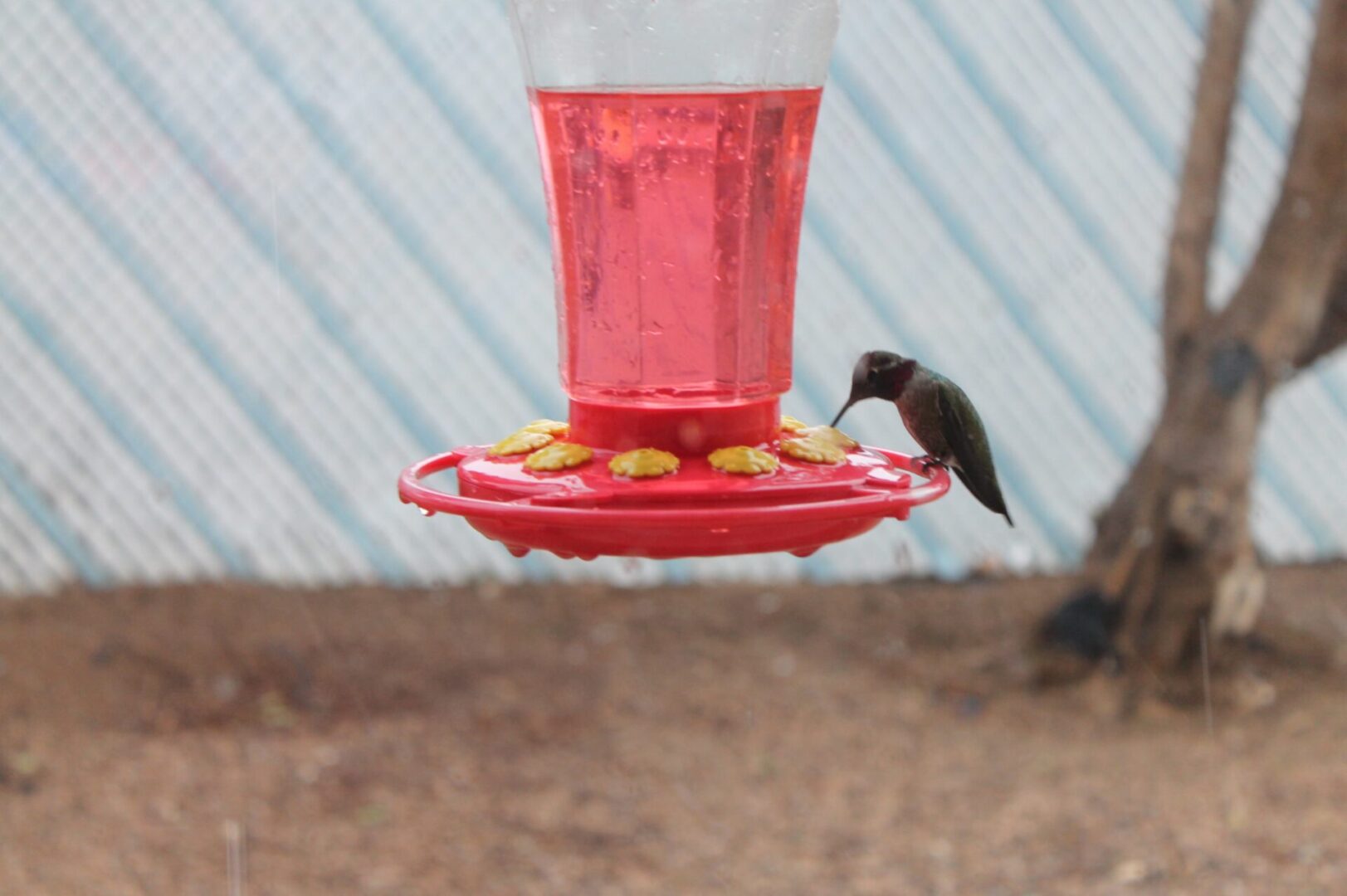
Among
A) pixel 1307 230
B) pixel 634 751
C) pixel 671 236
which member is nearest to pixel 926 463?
pixel 671 236

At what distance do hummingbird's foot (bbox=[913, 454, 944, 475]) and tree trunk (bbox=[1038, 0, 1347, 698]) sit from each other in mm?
2721

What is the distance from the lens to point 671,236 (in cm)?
185

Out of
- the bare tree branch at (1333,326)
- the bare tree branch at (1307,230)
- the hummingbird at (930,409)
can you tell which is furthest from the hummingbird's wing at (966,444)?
the bare tree branch at (1333,326)

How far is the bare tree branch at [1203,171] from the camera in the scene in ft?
14.7

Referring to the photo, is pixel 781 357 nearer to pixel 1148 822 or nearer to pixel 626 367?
pixel 626 367

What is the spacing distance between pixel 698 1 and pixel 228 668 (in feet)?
13.3

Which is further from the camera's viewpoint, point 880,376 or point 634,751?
point 634,751

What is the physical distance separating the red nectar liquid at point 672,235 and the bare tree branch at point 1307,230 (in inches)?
106

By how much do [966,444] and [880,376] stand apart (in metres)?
0.16

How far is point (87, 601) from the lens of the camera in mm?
5789

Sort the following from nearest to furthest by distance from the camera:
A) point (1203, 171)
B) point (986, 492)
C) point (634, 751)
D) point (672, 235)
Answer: point (672, 235)
point (986, 492)
point (1203, 171)
point (634, 751)

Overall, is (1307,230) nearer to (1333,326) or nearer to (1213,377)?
(1333,326)

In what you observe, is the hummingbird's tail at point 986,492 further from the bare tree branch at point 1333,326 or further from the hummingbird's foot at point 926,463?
the bare tree branch at point 1333,326

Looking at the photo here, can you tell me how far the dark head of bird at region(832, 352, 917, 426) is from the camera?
187cm
